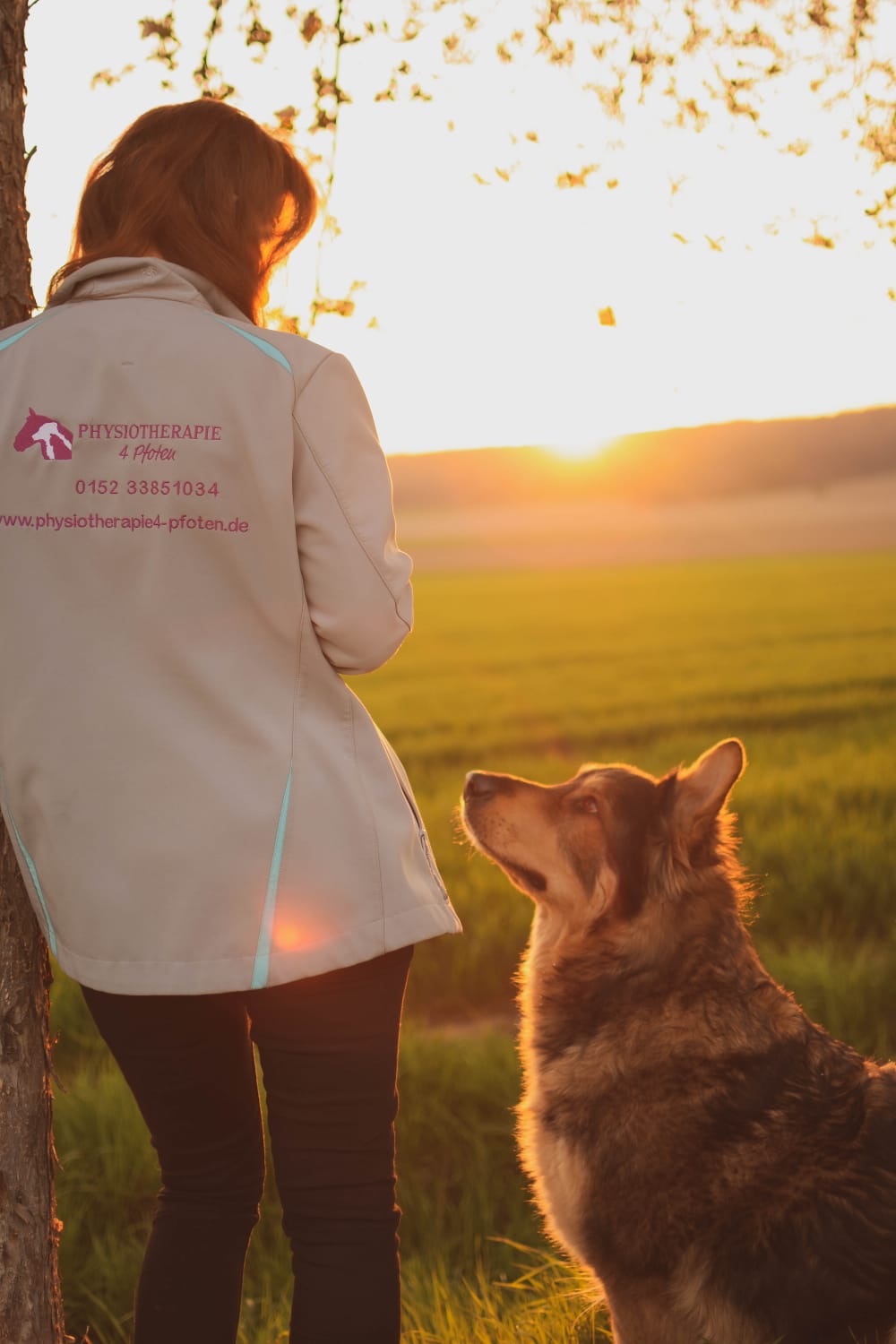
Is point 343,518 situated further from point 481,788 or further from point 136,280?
point 481,788

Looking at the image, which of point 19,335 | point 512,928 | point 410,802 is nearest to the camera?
point 19,335

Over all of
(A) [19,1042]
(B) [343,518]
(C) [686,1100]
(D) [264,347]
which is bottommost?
(C) [686,1100]

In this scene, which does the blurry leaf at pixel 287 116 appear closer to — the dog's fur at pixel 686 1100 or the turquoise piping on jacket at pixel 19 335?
the turquoise piping on jacket at pixel 19 335

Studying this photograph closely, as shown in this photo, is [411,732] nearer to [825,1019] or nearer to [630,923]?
[825,1019]

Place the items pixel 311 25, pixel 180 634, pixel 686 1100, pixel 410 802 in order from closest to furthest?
pixel 180 634, pixel 410 802, pixel 686 1100, pixel 311 25

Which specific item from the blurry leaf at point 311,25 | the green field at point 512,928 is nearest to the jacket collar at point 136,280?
the blurry leaf at point 311,25

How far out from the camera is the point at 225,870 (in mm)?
1916

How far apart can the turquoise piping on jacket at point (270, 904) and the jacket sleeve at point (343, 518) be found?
277 millimetres

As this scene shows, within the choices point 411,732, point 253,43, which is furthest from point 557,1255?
point 411,732

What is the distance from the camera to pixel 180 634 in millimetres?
1907

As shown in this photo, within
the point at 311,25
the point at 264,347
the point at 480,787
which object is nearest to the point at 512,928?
the point at 480,787

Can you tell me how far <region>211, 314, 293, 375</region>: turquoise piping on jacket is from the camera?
6.40ft

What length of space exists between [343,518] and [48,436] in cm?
49

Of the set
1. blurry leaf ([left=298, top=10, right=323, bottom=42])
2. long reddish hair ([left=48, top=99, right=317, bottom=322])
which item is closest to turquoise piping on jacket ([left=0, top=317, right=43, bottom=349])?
long reddish hair ([left=48, top=99, right=317, bottom=322])
